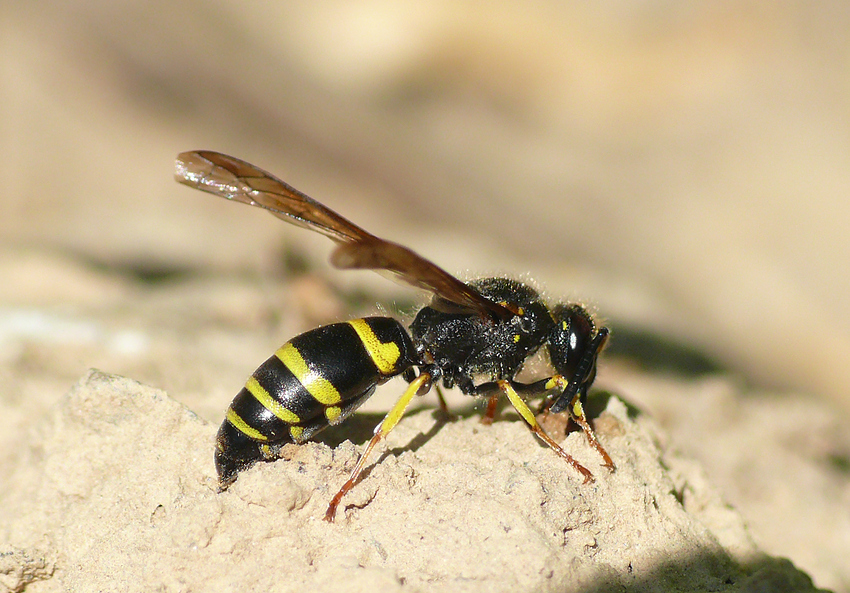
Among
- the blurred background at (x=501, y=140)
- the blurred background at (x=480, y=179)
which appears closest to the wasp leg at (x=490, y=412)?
the blurred background at (x=480, y=179)

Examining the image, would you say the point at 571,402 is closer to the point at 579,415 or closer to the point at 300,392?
the point at 579,415

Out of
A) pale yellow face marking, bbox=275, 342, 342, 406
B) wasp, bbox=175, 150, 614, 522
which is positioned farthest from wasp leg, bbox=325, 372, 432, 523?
pale yellow face marking, bbox=275, 342, 342, 406

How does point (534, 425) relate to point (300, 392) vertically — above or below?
above

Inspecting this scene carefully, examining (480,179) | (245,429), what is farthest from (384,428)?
(480,179)

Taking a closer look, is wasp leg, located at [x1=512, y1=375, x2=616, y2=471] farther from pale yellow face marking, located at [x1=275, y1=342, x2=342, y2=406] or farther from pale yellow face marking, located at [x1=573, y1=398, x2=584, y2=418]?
pale yellow face marking, located at [x1=275, y1=342, x2=342, y2=406]

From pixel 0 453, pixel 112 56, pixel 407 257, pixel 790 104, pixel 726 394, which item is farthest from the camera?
pixel 790 104

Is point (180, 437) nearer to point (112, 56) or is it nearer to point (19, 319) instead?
point (19, 319)

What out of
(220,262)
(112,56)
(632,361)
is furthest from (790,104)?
(112,56)
